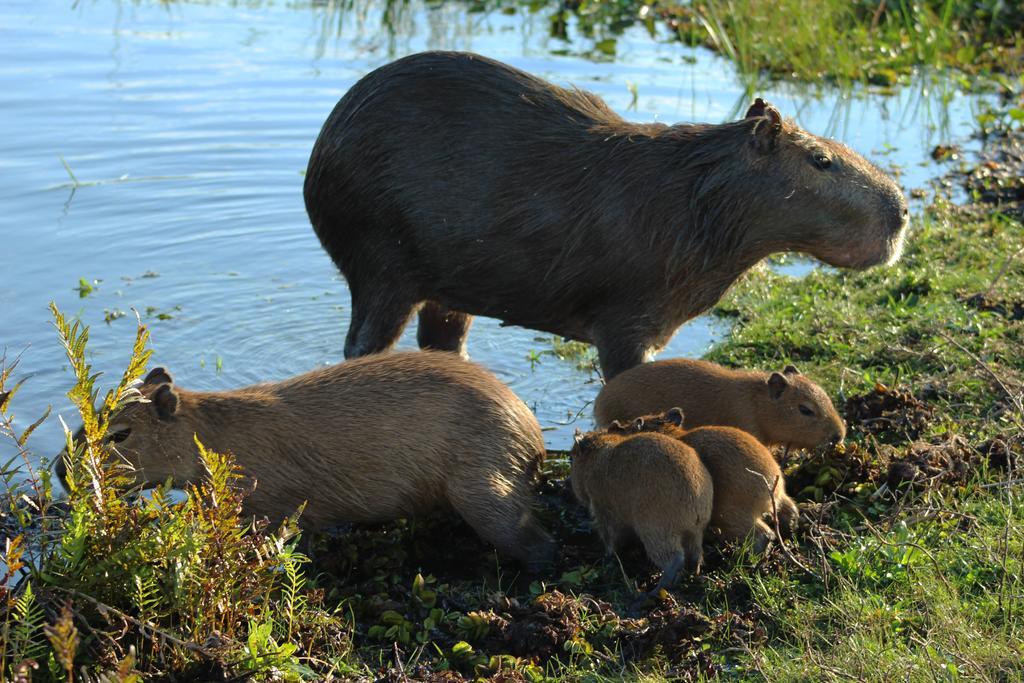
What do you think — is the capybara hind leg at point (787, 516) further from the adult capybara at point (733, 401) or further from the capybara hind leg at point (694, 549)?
the adult capybara at point (733, 401)

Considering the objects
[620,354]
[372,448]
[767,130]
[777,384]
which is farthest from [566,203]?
[372,448]

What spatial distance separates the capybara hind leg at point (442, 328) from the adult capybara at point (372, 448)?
156 cm

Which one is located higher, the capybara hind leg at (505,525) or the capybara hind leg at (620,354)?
the capybara hind leg at (620,354)

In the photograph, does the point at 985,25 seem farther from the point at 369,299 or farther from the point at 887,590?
the point at 887,590

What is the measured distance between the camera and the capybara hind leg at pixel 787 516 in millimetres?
4473

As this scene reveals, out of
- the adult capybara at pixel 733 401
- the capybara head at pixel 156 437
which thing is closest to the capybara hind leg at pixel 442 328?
the adult capybara at pixel 733 401

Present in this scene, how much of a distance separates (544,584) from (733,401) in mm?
1213

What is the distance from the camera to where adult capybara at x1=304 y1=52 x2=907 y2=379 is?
532 centimetres

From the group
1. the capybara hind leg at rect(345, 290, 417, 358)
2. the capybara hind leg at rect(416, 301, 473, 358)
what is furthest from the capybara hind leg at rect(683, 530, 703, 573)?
the capybara hind leg at rect(416, 301, 473, 358)

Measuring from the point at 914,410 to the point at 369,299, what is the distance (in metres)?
2.23

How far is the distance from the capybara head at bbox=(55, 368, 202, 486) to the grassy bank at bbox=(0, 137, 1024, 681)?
11 centimetres

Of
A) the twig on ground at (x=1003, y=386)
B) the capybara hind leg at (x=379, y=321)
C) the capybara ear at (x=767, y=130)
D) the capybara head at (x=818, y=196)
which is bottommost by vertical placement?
the capybara hind leg at (x=379, y=321)

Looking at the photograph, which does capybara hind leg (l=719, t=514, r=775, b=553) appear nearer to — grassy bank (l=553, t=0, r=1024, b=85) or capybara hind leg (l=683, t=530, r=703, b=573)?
capybara hind leg (l=683, t=530, r=703, b=573)

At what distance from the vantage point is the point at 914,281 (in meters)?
6.86
